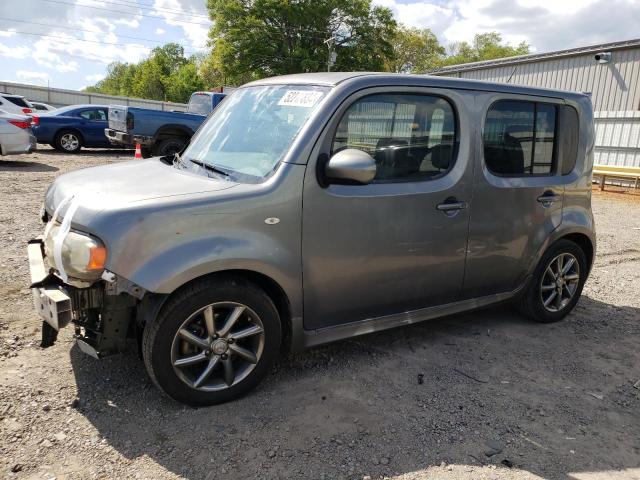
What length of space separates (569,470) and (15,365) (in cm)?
332

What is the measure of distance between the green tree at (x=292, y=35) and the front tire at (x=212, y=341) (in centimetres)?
3952

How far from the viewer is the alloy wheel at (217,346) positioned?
2914 mm

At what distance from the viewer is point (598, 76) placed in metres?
16.8

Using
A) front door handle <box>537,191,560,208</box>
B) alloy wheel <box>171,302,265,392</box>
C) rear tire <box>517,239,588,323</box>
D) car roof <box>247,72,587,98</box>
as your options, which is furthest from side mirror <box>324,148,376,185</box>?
rear tire <box>517,239,588,323</box>

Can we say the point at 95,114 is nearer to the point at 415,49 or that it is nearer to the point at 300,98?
the point at 300,98

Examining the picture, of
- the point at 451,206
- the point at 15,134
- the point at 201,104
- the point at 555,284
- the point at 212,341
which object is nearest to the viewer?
the point at 212,341

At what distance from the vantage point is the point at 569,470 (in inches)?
107

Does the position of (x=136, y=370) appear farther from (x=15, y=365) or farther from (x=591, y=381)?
(x=591, y=381)

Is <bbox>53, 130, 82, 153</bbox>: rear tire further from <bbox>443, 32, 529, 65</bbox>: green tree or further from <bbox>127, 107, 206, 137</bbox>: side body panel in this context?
<bbox>443, 32, 529, 65</bbox>: green tree

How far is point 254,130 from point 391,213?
105 cm

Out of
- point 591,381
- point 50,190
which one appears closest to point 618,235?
point 591,381

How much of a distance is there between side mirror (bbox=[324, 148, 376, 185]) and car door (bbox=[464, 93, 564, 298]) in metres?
1.11

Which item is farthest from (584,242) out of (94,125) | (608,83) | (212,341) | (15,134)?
(94,125)

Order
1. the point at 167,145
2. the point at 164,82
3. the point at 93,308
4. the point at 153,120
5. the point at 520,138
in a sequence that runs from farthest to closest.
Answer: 1. the point at 164,82
2. the point at 167,145
3. the point at 153,120
4. the point at 520,138
5. the point at 93,308
